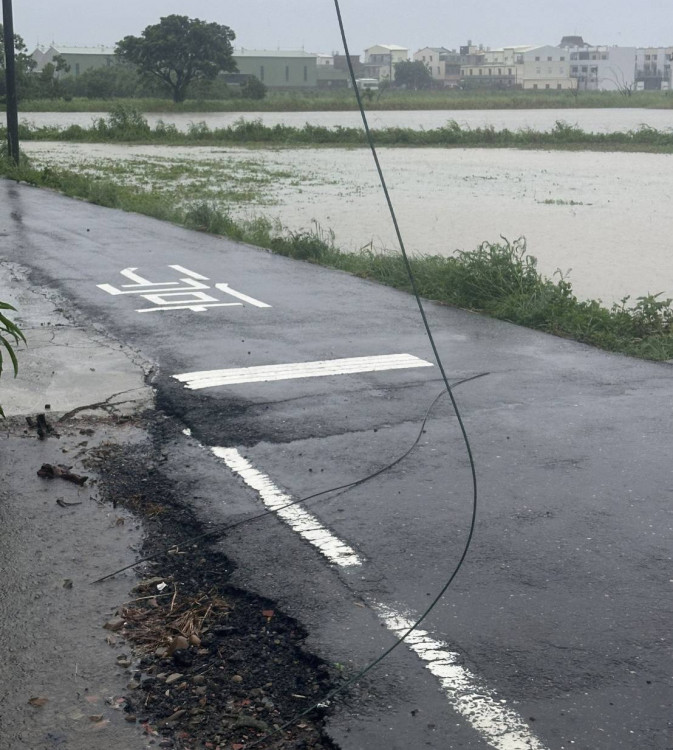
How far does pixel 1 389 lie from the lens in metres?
6.49

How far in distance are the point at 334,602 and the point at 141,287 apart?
7.30 meters

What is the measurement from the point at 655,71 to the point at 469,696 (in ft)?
295

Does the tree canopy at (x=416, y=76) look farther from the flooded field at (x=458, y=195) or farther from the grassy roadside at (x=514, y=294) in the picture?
the grassy roadside at (x=514, y=294)

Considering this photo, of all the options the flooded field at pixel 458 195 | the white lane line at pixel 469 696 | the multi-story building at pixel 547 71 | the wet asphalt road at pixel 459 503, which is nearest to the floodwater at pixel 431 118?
the flooded field at pixel 458 195

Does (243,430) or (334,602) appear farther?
(243,430)

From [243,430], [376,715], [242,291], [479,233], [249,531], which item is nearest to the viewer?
[376,715]

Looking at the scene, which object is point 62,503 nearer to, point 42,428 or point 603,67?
point 42,428

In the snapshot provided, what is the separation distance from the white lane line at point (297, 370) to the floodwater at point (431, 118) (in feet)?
139

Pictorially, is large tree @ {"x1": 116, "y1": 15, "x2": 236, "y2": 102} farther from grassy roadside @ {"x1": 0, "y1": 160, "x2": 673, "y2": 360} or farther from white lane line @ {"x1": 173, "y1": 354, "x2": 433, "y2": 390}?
white lane line @ {"x1": 173, "y1": 354, "x2": 433, "y2": 390}

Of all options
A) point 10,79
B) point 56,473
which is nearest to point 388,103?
point 10,79

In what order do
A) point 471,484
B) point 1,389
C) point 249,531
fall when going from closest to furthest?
point 249,531 → point 471,484 → point 1,389

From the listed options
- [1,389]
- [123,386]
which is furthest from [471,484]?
[1,389]

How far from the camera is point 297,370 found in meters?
7.18

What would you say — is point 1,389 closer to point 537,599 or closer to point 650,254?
point 537,599
